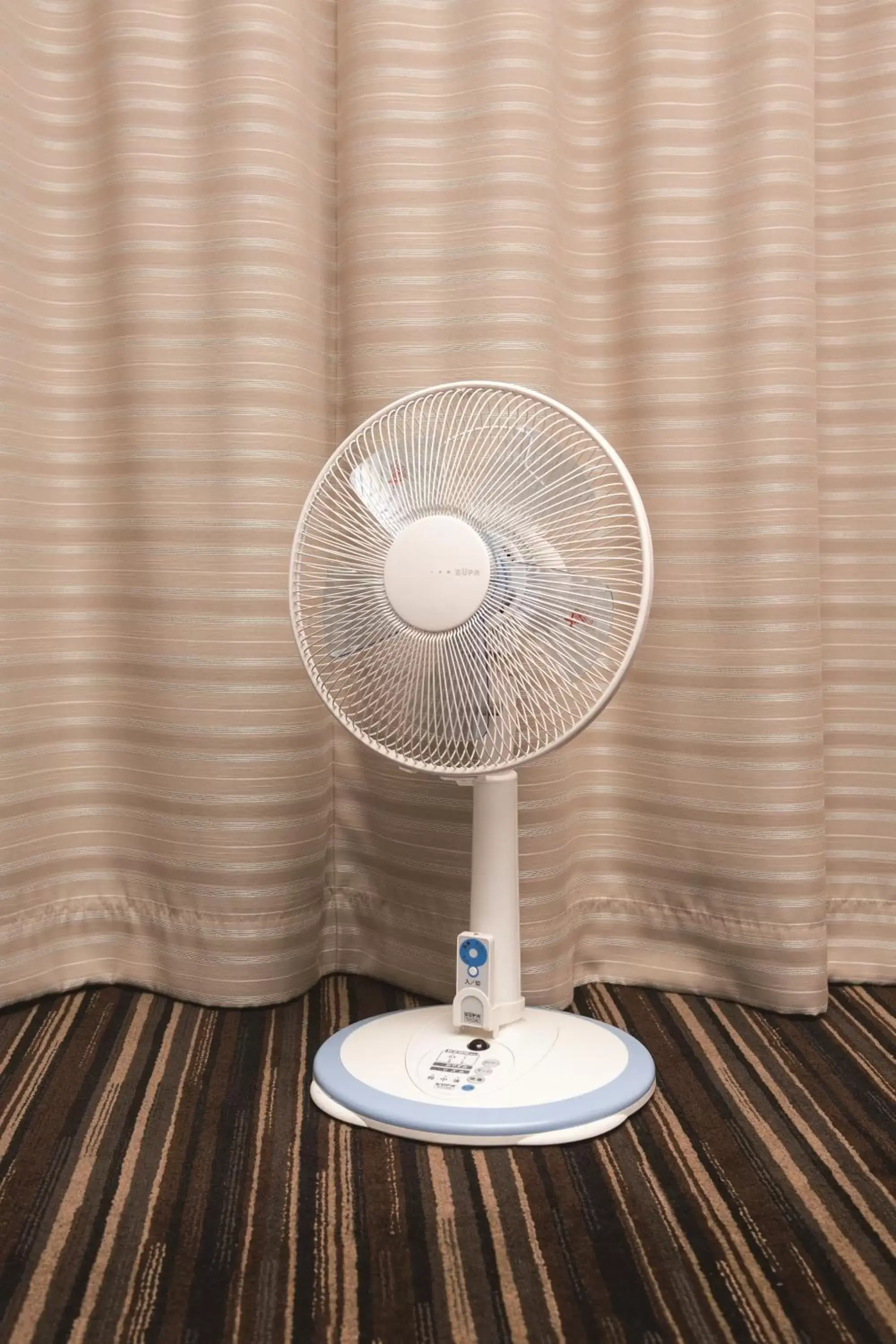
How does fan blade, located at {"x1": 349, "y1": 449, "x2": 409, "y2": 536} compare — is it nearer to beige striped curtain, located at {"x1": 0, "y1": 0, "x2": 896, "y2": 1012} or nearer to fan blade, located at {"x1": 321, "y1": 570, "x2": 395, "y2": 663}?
fan blade, located at {"x1": 321, "y1": 570, "x2": 395, "y2": 663}

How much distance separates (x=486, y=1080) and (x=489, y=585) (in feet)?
1.83

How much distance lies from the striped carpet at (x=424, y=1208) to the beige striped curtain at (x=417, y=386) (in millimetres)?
241

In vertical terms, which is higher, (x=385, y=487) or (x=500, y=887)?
(x=385, y=487)

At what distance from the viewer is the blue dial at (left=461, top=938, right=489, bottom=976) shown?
1.38 metres

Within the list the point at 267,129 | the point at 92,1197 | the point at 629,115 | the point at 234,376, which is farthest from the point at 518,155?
the point at 92,1197

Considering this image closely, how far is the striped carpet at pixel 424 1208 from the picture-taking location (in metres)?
0.95

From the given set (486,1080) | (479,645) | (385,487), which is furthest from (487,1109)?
(385,487)

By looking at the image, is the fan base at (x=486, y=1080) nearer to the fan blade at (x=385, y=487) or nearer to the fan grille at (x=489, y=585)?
the fan grille at (x=489, y=585)

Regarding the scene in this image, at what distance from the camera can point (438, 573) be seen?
126 centimetres

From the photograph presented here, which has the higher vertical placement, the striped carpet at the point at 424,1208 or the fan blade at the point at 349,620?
the fan blade at the point at 349,620

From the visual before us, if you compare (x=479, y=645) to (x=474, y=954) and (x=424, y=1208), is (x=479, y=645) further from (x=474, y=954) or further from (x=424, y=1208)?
(x=424, y=1208)

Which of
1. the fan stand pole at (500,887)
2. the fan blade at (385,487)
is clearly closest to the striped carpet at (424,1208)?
the fan stand pole at (500,887)

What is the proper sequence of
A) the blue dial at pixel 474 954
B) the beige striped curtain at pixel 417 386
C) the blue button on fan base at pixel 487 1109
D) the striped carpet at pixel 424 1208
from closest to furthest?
the striped carpet at pixel 424 1208 → the blue button on fan base at pixel 487 1109 → the blue dial at pixel 474 954 → the beige striped curtain at pixel 417 386

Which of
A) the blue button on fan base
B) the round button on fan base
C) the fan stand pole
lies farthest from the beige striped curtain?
the round button on fan base
